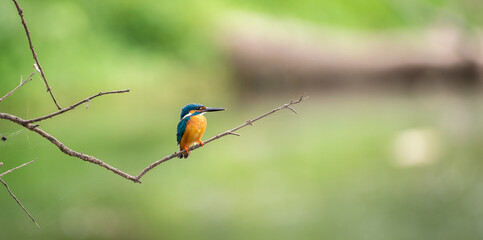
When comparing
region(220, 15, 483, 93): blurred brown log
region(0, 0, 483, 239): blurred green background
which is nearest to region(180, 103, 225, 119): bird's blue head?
region(0, 0, 483, 239): blurred green background

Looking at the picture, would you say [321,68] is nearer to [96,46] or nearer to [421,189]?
[96,46]

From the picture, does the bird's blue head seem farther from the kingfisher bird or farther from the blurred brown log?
the blurred brown log

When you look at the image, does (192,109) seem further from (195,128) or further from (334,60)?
(334,60)

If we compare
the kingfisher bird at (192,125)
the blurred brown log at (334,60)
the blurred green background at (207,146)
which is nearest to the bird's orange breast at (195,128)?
the kingfisher bird at (192,125)

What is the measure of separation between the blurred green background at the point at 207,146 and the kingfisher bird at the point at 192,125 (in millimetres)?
154

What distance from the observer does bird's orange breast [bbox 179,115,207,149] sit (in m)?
1.28

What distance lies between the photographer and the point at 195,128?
1.28 m

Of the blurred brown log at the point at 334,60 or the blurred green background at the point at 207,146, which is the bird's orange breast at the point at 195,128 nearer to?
the blurred green background at the point at 207,146

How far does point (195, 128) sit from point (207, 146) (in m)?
6.87

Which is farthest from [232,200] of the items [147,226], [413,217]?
[413,217]

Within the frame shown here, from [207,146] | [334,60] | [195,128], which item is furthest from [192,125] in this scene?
[334,60]

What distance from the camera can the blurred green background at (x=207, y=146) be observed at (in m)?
4.92

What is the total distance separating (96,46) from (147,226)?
7.33 meters

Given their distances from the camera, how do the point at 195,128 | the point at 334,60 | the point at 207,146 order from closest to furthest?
the point at 195,128
the point at 207,146
the point at 334,60
